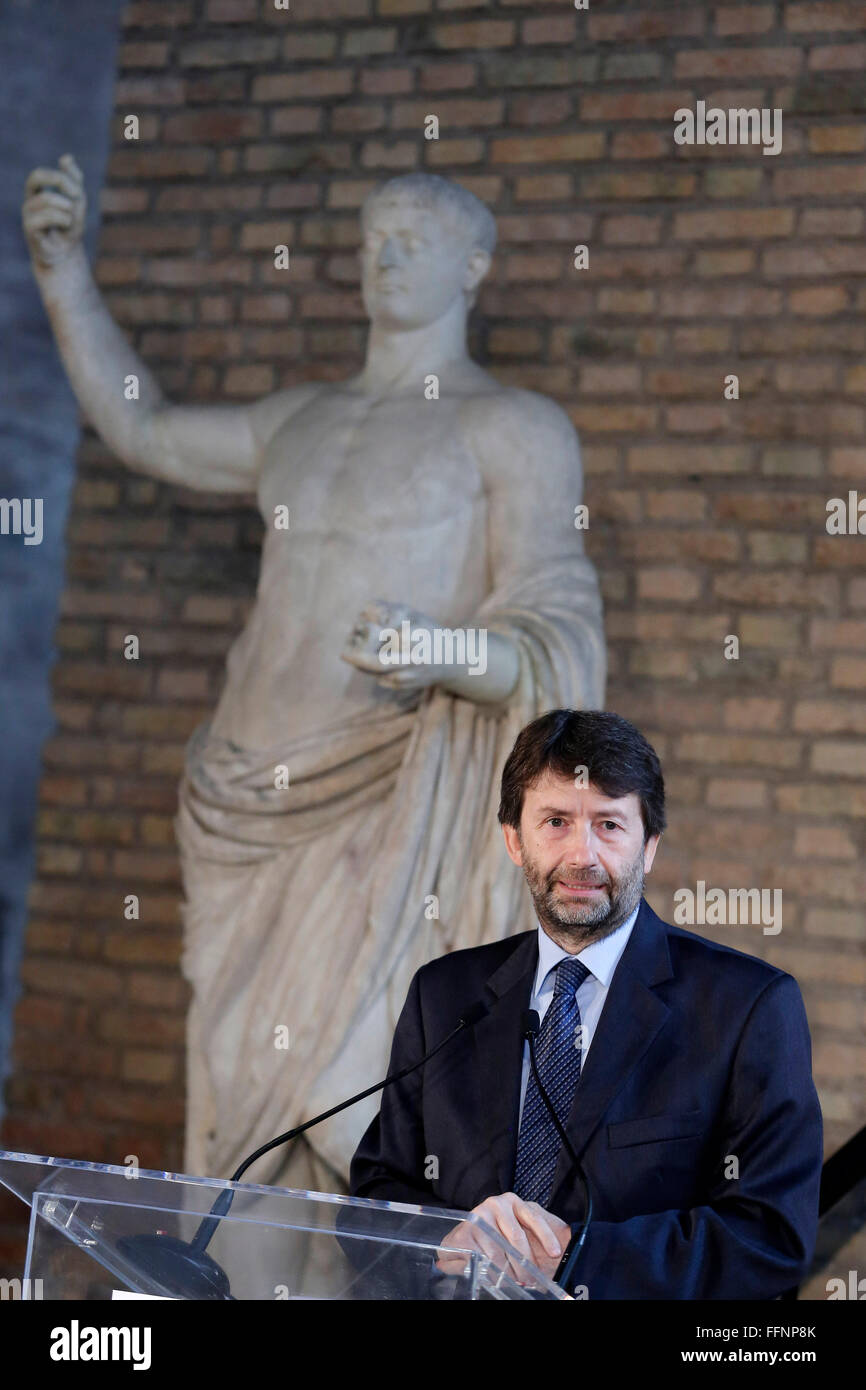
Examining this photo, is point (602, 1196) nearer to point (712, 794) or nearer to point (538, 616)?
point (538, 616)

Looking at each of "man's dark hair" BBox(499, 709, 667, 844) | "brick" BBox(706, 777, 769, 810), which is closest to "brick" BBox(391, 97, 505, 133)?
"brick" BBox(706, 777, 769, 810)

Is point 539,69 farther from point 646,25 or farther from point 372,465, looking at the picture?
point 372,465

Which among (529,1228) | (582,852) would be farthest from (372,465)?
(529,1228)

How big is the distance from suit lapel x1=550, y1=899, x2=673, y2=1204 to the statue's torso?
53.3 inches

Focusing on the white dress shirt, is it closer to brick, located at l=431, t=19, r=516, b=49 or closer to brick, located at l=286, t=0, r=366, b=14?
brick, located at l=431, t=19, r=516, b=49

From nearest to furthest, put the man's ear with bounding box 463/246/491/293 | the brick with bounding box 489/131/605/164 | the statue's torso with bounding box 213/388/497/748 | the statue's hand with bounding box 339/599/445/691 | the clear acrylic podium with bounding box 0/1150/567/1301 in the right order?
the clear acrylic podium with bounding box 0/1150/567/1301 → the statue's hand with bounding box 339/599/445/691 → the statue's torso with bounding box 213/388/497/748 → the man's ear with bounding box 463/246/491/293 → the brick with bounding box 489/131/605/164

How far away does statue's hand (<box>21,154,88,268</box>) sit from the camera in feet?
10.2

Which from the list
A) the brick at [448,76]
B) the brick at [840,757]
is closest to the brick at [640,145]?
the brick at [448,76]

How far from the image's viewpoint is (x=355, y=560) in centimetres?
291

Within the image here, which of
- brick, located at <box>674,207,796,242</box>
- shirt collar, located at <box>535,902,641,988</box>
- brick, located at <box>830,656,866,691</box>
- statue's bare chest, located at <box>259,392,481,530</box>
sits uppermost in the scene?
brick, located at <box>674,207,796,242</box>

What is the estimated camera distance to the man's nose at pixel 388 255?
117 inches

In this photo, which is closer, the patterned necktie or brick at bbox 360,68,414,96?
the patterned necktie

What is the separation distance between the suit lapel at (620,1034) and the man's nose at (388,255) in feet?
5.53
